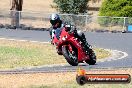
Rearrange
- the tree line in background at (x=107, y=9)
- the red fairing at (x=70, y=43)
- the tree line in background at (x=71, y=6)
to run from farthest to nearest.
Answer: the tree line in background at (x=71, y=6)
the tree line in background at (x=107, y=9)
the red fairing at (x=70, y=43)

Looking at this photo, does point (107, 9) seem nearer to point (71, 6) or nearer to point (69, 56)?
point (71, 6)

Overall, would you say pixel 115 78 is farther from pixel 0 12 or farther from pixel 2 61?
pixel 0 12

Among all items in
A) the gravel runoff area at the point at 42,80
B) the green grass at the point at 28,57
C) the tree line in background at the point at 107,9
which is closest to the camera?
the gravel runoff area at the point at 42,80

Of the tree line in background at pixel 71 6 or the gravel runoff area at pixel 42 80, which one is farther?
the tree line in background at pixel 71 6

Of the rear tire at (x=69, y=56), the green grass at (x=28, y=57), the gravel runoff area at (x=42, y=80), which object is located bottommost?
the green grass at (x=28, y=57)

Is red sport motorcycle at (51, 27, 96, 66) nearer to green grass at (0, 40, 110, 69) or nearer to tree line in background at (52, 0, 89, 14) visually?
green grass at (0, 40, 110, 69)

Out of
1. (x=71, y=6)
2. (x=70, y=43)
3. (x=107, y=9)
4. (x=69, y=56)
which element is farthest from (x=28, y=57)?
(x=71, y=6)

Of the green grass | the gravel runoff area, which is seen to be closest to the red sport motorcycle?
the gravel runoff area

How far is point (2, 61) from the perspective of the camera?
19594 mm

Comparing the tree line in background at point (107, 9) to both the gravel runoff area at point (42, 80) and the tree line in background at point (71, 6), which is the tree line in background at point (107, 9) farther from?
the gravel runoff area at point (42, 80)

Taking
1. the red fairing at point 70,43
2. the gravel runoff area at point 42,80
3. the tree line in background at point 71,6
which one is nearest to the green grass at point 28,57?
the gravel runoff area at point 42,80

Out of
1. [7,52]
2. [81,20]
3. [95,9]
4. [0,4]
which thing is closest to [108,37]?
[81,20]

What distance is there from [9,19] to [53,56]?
72.7 ft

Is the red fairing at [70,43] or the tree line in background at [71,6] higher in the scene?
the red fairing at [70,43]
